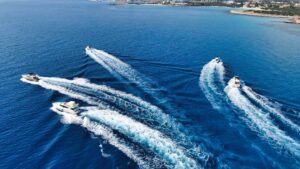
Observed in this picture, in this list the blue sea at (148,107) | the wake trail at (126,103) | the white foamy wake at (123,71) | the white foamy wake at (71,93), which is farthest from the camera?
the white foamy wake at (123,71)

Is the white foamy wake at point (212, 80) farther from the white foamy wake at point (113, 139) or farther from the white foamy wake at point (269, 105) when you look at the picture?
the white foamy wake at point (113, 139)

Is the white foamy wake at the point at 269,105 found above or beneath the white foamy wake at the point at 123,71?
beneath

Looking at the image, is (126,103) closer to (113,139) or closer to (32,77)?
(113,139)

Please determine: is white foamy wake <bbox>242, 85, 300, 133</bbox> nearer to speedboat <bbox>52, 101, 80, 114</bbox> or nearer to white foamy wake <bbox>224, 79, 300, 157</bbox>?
white foamy wake <bbox>224, 79, 300, 157</bbox>

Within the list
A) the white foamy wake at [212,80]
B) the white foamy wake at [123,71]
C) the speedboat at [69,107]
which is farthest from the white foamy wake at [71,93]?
the white foamy wake at [212,80]

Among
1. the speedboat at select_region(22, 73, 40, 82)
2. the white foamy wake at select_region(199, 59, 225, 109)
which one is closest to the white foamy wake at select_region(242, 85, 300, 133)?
the white foamy wake at select_region(199, 59, 225, 109)
